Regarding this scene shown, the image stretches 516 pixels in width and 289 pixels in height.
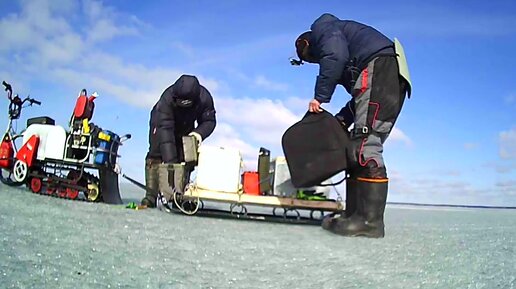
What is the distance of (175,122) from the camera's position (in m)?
4.04

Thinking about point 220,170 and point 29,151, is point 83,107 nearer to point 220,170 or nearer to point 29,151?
point 29,151

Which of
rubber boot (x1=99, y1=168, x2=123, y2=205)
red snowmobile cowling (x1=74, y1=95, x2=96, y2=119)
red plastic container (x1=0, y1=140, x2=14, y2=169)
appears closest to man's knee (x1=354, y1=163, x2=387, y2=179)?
rubber boot (x1=99, y1=168, x2=123, y2=205)

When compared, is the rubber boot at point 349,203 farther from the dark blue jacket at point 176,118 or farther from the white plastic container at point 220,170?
the dark blue jacket at point 176,118

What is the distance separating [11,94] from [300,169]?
114 inches

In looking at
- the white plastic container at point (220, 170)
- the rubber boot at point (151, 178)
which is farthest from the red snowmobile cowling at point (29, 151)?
the white plastic container at point (220, 170)

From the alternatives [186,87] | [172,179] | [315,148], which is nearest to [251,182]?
[172,179]

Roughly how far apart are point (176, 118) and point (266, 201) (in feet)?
4.63

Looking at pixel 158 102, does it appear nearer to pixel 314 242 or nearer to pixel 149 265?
pixel 314 242

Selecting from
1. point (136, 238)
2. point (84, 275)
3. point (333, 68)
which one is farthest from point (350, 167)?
point (84, 275)

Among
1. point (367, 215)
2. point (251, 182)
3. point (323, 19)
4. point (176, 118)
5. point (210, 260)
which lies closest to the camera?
point (210, 260)

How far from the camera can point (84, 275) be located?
1.06m

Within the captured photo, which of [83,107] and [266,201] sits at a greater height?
[83,107]

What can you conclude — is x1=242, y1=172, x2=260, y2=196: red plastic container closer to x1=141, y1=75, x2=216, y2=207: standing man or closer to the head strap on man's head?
x1=141, y1=75, x2=216, y2=207: standing man

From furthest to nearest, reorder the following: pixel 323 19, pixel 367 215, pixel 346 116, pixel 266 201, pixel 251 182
A: pixel 251 182 < pixel 266 201 < pixel 346 116 < pixel 323 19 < pixel 367 215
